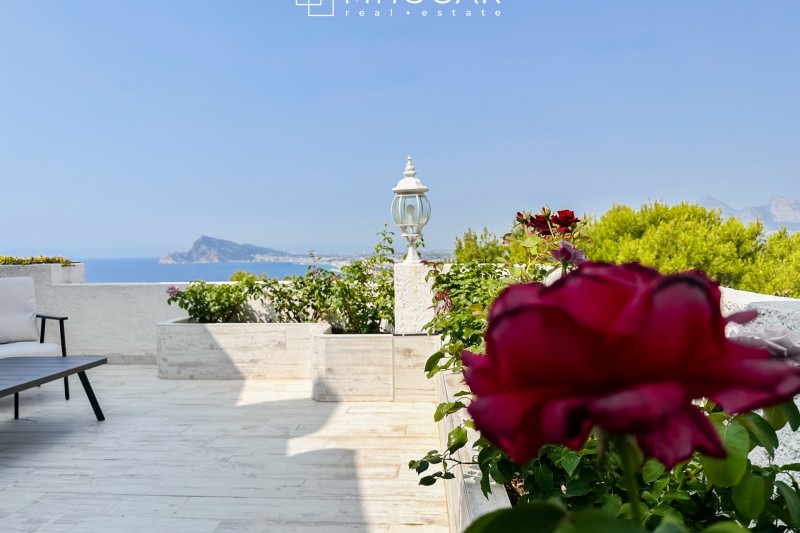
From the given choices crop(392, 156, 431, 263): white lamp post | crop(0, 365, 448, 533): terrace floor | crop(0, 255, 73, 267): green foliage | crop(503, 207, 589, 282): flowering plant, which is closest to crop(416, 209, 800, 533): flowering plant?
crop(503, 207, 589, 282): flowering plant

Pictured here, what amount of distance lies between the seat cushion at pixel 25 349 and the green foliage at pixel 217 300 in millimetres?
1135

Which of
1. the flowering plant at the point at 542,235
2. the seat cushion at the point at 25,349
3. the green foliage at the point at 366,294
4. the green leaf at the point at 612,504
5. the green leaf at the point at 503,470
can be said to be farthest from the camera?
the green foliage at the point at 366,294

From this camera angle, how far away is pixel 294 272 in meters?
5.17

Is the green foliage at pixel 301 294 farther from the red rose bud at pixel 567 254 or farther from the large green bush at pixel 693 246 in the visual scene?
the red rose bud at pixel 567 254

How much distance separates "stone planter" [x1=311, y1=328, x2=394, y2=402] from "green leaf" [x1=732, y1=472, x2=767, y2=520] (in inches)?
137

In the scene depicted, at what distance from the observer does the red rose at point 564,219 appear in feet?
6.54

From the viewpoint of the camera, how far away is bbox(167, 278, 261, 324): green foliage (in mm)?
5078

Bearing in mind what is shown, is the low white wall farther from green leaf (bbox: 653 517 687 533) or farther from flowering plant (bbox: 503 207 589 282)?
green leaf (bbox: 653 517 687 533)

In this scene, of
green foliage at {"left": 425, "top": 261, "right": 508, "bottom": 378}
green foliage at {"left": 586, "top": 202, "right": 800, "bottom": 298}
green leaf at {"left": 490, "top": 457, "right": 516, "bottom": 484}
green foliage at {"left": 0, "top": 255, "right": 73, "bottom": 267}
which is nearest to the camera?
green leaf at {"left": 490, "top": 457, "right": 516, "bottom": 484}

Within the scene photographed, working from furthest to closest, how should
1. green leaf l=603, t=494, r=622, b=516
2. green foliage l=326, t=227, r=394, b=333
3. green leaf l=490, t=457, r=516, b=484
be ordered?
1. green foliage l=326, t=227, r=394, b=333
2. green leaf l=490, t=457, r=516, b=484
3. green leaf l=603, t=494, r=622, b=516

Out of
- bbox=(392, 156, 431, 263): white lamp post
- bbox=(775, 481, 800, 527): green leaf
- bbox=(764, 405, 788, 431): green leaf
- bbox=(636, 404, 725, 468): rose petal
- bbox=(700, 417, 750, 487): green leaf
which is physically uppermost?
bbox=(392, 156, 431, 263): white lamp post

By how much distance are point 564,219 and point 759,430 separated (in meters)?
1.34

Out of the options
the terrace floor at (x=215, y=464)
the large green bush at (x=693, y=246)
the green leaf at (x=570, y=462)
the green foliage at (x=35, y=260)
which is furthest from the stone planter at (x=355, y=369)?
the green foliage at (x=35, y=260)

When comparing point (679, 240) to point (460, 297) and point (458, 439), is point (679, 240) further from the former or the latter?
point (458, 439)
